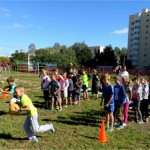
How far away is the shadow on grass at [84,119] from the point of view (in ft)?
31.6

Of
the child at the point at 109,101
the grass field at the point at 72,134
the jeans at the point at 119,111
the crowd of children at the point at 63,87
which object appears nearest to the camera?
the grass field at the point at 72,134

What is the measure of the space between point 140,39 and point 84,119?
106691 mm

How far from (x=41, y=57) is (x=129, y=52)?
199ft

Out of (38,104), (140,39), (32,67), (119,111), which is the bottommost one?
(38,104)

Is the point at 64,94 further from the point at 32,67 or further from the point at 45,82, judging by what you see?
the point at 32,67

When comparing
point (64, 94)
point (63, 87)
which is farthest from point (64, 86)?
point (64, 94)

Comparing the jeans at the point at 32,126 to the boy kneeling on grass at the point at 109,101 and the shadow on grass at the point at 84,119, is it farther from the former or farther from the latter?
the shadow on grass at the point at 84,119

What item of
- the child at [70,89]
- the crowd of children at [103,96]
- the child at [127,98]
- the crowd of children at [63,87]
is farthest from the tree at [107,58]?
the child at [127,98]

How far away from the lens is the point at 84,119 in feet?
33.8

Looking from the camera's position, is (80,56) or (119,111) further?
(80,56)

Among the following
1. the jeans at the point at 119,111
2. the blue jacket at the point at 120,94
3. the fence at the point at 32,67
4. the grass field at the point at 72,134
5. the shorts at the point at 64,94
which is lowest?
the grass field at the point at 72,134

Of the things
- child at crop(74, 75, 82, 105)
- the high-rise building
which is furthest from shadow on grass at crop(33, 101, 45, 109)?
the high-rise building

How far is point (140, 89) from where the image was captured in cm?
1017

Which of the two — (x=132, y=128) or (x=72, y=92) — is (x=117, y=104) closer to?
(x=132, y=128)
